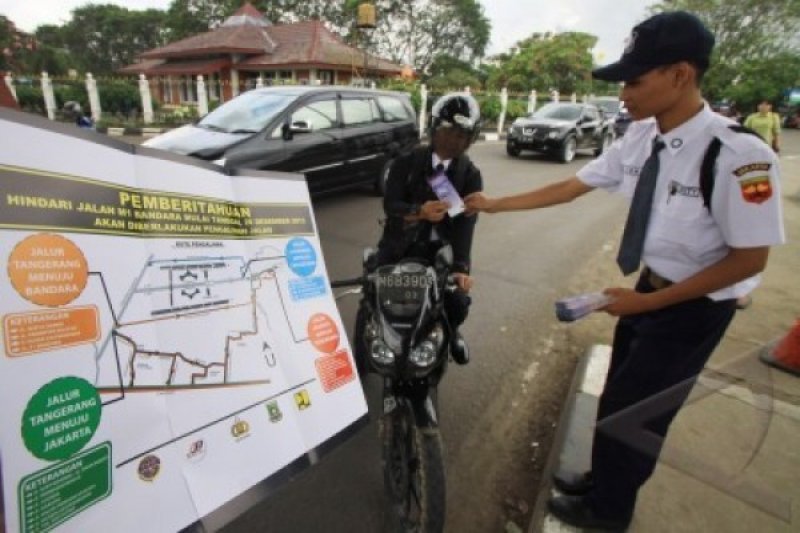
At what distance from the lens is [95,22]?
46312mm

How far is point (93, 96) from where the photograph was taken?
16.6 m

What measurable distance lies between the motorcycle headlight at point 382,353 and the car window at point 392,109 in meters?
6.97

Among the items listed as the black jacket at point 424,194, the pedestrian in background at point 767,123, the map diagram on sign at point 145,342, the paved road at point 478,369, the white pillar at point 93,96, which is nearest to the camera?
the map diagram on sign at point 145,342

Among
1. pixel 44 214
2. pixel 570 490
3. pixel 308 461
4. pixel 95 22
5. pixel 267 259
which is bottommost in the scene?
pixel 570 490

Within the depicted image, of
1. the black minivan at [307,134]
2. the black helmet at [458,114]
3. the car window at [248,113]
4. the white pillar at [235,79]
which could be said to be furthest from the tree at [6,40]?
the black helmet at [458,114]

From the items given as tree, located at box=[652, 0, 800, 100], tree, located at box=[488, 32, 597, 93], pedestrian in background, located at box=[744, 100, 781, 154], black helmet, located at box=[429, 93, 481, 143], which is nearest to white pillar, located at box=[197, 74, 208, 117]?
pedestrian in background, located at box=[744, 100, 781, 154]

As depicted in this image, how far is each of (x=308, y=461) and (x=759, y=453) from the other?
8.41 feet

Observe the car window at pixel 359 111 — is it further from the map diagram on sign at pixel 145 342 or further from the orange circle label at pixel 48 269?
the orange circle label at pixel 48 269

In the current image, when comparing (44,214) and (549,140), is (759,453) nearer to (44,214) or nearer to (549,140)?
(44,214)

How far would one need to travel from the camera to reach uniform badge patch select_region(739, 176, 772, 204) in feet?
4.67

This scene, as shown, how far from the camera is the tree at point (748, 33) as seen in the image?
35.6 meters

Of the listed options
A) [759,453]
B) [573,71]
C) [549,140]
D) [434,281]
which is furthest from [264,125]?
[573,71]

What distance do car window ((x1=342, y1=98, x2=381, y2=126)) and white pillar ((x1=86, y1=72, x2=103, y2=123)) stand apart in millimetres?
13099

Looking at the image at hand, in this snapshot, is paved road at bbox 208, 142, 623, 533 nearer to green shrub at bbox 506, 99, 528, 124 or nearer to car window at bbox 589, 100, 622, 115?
car window at bbox 589, 100, 622, 115
